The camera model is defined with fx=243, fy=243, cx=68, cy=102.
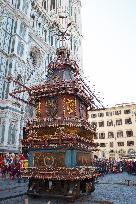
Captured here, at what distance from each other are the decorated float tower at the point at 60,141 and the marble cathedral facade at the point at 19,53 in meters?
14.4

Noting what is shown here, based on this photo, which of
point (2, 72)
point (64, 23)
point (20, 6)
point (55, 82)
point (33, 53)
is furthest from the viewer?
point (64, 23)

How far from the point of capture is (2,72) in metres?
30.6

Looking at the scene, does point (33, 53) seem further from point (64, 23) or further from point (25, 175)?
point (25, 175)

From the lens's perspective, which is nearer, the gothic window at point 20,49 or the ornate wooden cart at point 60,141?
the ornate wooden cart at point 60,141

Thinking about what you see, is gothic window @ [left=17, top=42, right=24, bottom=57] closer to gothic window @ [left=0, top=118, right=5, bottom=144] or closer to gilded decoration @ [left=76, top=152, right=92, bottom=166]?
gothic window @ [left=0, top=118, right=5, bottom=144]

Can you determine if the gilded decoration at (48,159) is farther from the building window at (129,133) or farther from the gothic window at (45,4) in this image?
the building window at (129,133)

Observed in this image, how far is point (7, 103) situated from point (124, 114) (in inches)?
1482

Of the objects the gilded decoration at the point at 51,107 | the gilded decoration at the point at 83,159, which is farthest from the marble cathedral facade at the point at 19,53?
the gilded decoration at the point at 83,159

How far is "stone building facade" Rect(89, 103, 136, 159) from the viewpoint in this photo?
57.8 metres

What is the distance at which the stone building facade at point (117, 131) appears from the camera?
5778cm

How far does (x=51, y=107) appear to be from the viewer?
44.2ft

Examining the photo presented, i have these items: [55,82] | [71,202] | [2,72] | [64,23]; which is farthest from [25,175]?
[64,23]

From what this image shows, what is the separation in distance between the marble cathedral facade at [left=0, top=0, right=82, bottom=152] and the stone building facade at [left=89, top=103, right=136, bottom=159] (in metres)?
24.6

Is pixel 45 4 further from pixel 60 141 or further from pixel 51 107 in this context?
pixel 60 141
